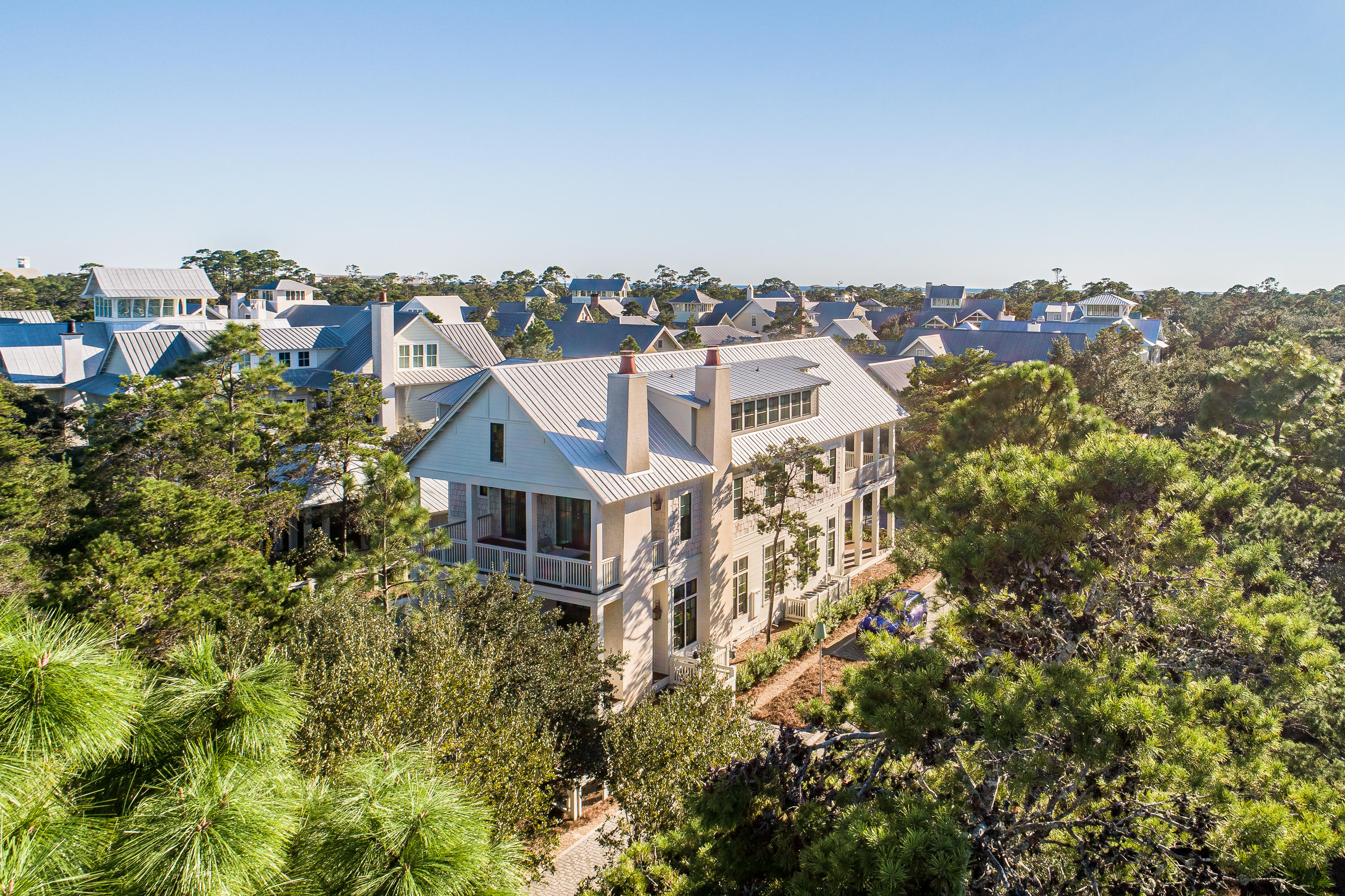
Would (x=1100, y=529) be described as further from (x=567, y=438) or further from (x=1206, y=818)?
(x=567, y=438)

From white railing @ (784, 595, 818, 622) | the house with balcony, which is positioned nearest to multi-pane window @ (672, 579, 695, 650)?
the house with balcony

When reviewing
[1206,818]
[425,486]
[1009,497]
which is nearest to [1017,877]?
[1206,818]

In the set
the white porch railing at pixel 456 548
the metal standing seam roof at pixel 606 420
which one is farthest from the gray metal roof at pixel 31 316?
the metal standing seam roof at pixel 606 420

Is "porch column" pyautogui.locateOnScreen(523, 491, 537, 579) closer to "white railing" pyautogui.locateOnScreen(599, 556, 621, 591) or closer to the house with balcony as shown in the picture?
the house with balcony

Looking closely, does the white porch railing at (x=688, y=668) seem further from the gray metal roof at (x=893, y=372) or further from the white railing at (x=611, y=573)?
the gray metal roof at (x=893, y=372)

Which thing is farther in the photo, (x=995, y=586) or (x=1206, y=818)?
(x=995, y=586)

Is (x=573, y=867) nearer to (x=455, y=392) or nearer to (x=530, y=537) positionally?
(x=530, y=537)
